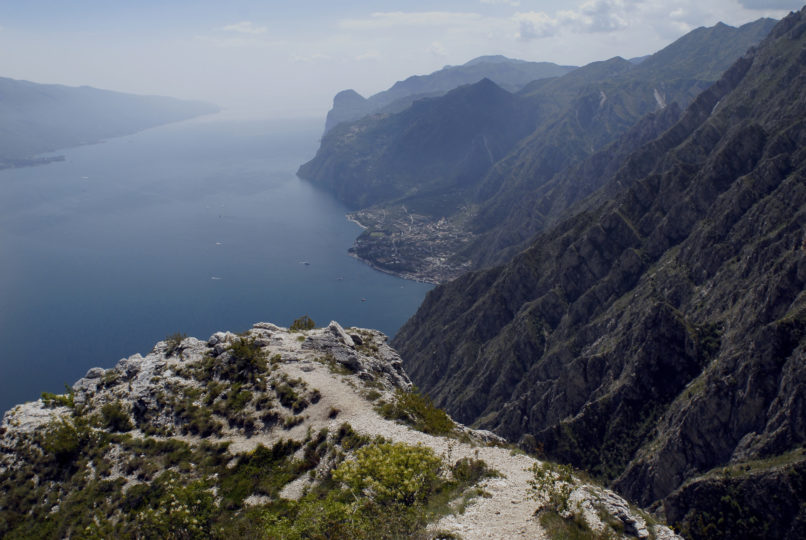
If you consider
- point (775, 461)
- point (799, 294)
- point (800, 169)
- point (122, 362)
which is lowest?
point (775, 461)

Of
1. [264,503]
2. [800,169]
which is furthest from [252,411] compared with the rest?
[800,169]

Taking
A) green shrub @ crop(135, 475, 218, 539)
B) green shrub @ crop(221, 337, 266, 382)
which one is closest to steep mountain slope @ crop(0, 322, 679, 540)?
green shrub @ crop(135, 475, 218, 539)

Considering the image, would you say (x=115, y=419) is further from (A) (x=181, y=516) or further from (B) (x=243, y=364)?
(A) (x=181, y=516)

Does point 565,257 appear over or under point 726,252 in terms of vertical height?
under

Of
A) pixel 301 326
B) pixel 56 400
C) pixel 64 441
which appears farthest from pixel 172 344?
pixel 64 441

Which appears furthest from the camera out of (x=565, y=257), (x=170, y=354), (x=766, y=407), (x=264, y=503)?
(x=565, y=257)

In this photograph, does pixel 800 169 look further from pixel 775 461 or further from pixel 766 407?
pixel 775 461

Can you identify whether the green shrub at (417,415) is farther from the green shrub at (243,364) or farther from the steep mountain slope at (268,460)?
the green shrub at (243,364)
